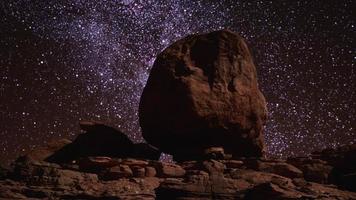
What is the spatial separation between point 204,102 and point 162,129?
2.57 meters

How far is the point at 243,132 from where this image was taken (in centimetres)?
2028

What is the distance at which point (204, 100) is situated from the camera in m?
19.5

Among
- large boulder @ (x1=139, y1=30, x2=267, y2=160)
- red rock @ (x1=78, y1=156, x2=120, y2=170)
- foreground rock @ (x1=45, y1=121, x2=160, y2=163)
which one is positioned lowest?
red rock @ (x1=78, y1=156, x2=120, y2=170)

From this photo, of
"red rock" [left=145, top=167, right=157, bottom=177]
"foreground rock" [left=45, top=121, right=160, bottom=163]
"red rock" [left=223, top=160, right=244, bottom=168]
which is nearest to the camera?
"red rock" [left=145, top=167, right=157, bottom=177]

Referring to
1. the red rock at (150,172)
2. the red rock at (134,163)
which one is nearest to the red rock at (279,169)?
the red rock at (150,172)

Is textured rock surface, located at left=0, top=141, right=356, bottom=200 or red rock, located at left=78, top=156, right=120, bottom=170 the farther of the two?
red rock, located at left=78, top=156, right=120, bottom=170

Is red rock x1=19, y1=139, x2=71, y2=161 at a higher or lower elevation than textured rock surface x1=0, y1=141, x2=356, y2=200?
higher

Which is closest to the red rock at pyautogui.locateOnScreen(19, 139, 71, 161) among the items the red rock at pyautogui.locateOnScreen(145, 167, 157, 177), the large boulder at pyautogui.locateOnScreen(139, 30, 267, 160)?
the large boulder at pyautogui.locateOnScreen(139, 30, 267, 160)

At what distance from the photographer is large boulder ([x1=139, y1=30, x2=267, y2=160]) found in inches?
765

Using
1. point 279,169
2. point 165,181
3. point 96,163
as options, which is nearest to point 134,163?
point 96,163

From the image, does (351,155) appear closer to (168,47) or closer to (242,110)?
(242,110)

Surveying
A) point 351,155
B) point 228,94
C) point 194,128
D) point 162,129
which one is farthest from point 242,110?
point 351,155

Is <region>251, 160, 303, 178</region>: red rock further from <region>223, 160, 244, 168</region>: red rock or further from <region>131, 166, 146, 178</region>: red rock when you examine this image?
<region>131, 166, 146, 178</region>: red rock

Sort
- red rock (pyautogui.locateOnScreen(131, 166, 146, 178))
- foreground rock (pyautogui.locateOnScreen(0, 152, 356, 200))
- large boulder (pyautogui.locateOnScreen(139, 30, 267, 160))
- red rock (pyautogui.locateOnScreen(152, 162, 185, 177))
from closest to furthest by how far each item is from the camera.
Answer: foreground rock (pyautogui.locateOnScreen(0, 152, 356, 200)), red rock (pyautogui.locateOnScreen(131, 166, 146, 178)), red rock (pyautogui.locateOnScreen(152, 162, 185, 177)), large boulder (pyautogui.locateOnScreen(139, 30, 267, 160))
